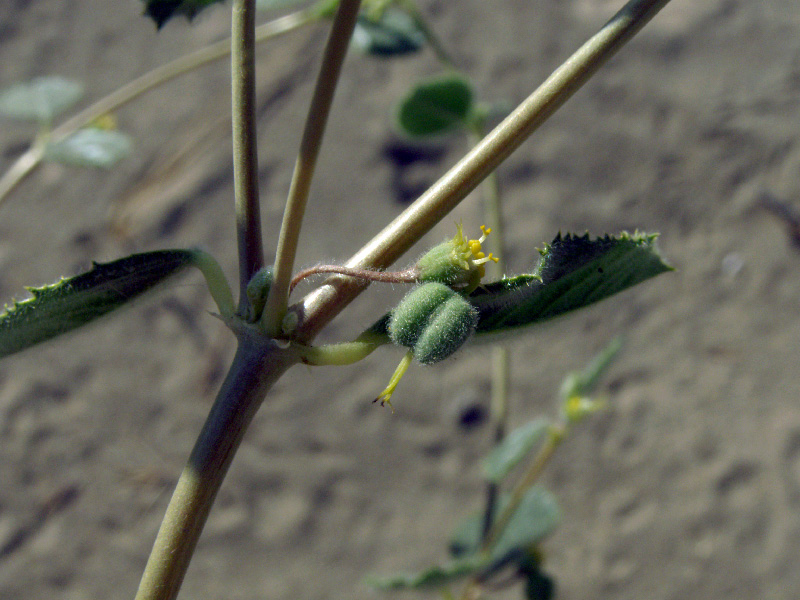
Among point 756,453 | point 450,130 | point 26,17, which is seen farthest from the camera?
point 26,17

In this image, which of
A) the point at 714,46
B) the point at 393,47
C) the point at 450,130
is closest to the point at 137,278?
the point at 393,47

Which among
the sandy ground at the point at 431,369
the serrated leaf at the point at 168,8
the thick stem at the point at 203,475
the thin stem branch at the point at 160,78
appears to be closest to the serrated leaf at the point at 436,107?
the thin stem branch at the point at 160,78

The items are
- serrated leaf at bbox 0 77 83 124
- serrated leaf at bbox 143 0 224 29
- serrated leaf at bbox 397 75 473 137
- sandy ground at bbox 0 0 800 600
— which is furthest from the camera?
sandy ground at bbox 0 0 800 600

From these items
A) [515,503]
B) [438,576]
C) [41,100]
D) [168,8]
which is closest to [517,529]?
[515,503]

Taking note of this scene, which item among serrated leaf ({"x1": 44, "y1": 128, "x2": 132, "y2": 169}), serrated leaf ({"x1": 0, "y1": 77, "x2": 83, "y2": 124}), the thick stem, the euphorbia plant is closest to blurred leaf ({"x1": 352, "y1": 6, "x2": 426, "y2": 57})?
serrated leaf ({"x1": 44, "y1": 128, "x2": 132, "y2": 169})

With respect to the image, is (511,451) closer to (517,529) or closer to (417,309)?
(517,529)

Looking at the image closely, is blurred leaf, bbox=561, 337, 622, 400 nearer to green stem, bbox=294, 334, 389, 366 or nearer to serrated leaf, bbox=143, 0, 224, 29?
green stem, bbox=294, 334, 389, 366

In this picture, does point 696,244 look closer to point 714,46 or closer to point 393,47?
point 714,46
